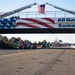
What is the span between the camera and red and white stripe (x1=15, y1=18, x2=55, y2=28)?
208 ft

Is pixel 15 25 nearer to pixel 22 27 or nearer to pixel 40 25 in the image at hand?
pixel 22 27

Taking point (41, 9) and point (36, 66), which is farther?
point (41, 9)

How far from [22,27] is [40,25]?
4277 millimetres

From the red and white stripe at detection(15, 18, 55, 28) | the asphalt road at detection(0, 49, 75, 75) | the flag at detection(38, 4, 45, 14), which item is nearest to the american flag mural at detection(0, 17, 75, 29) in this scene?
the red and white stripe at detection(15, 18, 55, 28)

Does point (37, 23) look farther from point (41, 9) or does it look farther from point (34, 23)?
point (41, 9)

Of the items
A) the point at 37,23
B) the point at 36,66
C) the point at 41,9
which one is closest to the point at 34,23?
the point at 37,23

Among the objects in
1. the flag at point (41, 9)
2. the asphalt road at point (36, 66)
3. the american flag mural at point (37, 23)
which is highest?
the flag at point (41, 9)

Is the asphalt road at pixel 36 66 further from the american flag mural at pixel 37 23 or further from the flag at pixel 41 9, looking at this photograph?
the american flag mural at pixel 37 23

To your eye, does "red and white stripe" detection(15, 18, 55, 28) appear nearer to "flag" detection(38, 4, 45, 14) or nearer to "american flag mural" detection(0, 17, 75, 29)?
"american flag mural" detection(0, 17, 75, 29)

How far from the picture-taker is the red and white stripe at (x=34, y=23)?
63438mm

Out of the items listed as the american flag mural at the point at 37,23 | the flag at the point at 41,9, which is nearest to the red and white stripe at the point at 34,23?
the american flag mural at the point at 37,23

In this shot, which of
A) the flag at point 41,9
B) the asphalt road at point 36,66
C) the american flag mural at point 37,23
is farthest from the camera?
the american flag mural at point 37,23

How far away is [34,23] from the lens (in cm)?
6406

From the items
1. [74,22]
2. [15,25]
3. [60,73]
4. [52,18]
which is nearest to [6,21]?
[15,25]
